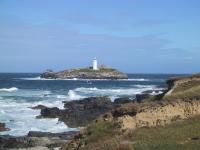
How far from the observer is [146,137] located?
62.0 ft

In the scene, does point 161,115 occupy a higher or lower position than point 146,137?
higher

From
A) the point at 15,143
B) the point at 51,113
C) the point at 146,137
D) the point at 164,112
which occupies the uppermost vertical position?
the point at 164,112

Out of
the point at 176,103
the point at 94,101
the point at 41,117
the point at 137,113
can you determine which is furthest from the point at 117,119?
the point at 94,101

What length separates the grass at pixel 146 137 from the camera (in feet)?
57.7

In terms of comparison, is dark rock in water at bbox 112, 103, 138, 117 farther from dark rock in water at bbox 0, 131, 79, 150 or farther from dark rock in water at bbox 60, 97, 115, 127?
dark rock in water at bbox 60, 97, 115, 127

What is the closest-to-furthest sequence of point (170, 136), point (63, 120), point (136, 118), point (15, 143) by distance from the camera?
point (170, 136)
point (136, 118)
point (15, 143)
point (63, 120)

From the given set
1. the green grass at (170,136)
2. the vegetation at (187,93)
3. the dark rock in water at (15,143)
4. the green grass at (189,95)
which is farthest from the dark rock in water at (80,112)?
the green grass at (170,136)

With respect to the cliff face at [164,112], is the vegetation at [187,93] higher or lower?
higher

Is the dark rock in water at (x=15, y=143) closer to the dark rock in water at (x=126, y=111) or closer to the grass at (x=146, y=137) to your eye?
the dark rock in water at (x=126, y=111)

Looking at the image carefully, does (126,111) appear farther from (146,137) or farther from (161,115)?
(146,137)

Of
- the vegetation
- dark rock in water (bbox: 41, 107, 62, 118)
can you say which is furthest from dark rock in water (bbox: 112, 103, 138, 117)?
dark rock in water (bbox: 41, 107, 62, 118)

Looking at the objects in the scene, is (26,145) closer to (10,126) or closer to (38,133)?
(38,133)

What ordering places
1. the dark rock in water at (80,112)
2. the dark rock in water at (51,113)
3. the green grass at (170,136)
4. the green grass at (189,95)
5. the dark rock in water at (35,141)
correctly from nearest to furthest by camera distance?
the green grass at (170,136), the green grass at (189,95), the dark rock in water at (35,141), the dark rock in water at (80,112), the dark rock in water at (51,113)

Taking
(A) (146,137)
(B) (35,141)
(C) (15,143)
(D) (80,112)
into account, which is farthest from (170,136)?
(D) (80,112)
